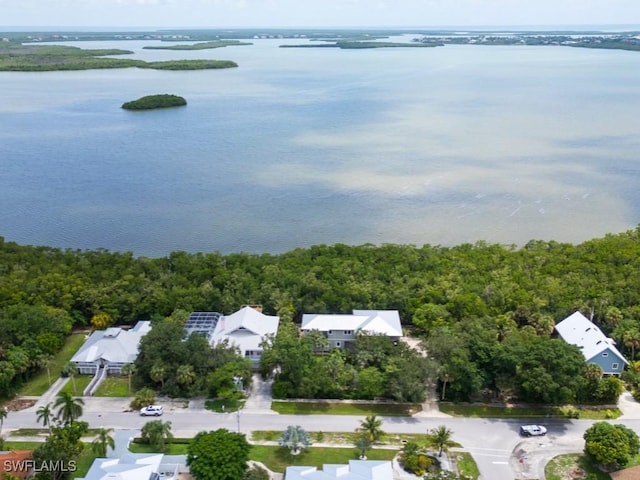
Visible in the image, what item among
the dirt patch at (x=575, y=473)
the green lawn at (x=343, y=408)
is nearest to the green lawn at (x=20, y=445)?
the green lawn at (x=343, y=408)

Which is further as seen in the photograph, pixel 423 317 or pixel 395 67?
pixel 395 67

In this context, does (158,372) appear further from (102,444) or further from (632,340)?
(632,340)

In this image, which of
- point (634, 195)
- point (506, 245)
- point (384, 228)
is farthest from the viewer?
point (634, 195)

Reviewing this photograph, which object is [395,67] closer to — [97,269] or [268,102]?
[268,102]

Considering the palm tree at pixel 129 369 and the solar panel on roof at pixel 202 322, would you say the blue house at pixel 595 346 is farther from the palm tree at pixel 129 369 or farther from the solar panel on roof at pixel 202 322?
the palm tree at pixel 129 369

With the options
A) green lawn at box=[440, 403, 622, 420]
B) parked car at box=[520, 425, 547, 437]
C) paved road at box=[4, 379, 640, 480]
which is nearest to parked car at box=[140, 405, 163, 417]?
paved road at box=[4, 379, 640, 480]

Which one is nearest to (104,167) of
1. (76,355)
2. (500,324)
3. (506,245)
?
(76,355)
